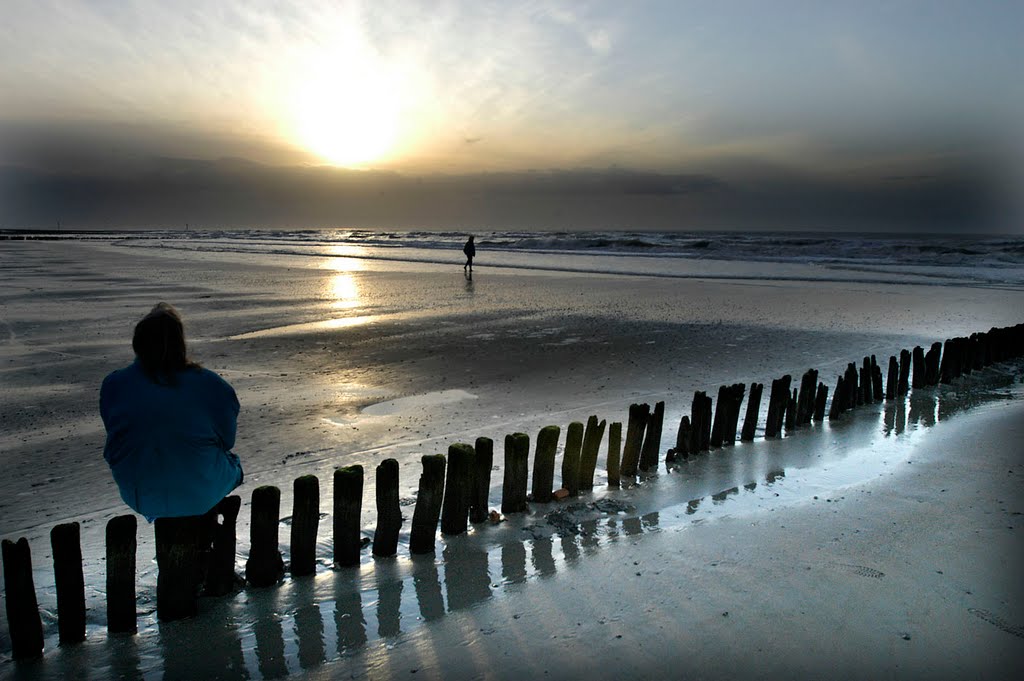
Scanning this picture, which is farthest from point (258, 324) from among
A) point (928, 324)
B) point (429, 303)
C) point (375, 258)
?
point (375, 258)

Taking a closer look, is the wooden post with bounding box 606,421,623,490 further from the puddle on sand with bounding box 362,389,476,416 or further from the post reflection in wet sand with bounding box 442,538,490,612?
the puddle on sand with bounding box 362,389,476,416

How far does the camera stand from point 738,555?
4719 millimetres

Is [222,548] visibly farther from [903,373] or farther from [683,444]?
[903,373]

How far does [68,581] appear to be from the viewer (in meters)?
3.64

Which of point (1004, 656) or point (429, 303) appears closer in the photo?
point (1004, 656)

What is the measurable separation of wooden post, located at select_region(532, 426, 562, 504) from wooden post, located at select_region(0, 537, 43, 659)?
348 cm

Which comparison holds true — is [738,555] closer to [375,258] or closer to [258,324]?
[258,324]

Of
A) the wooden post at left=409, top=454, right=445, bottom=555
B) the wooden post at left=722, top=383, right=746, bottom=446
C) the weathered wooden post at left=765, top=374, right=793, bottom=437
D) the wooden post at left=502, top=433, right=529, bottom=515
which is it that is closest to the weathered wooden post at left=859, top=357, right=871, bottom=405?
the weathered wooden post at left=765, top=374, right=793, bottom=437

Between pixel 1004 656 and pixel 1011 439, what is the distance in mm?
4994

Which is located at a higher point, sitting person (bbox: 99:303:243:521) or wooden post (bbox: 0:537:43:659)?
sitting person (bbox: 99:303:243:521)

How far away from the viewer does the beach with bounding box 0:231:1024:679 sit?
363 cm

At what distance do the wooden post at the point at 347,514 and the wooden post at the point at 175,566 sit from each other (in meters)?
0.87

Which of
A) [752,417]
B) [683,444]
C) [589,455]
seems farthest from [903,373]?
[589,455]

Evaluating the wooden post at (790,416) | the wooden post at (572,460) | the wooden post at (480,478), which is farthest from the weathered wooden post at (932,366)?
the wooden post at (480,478)
